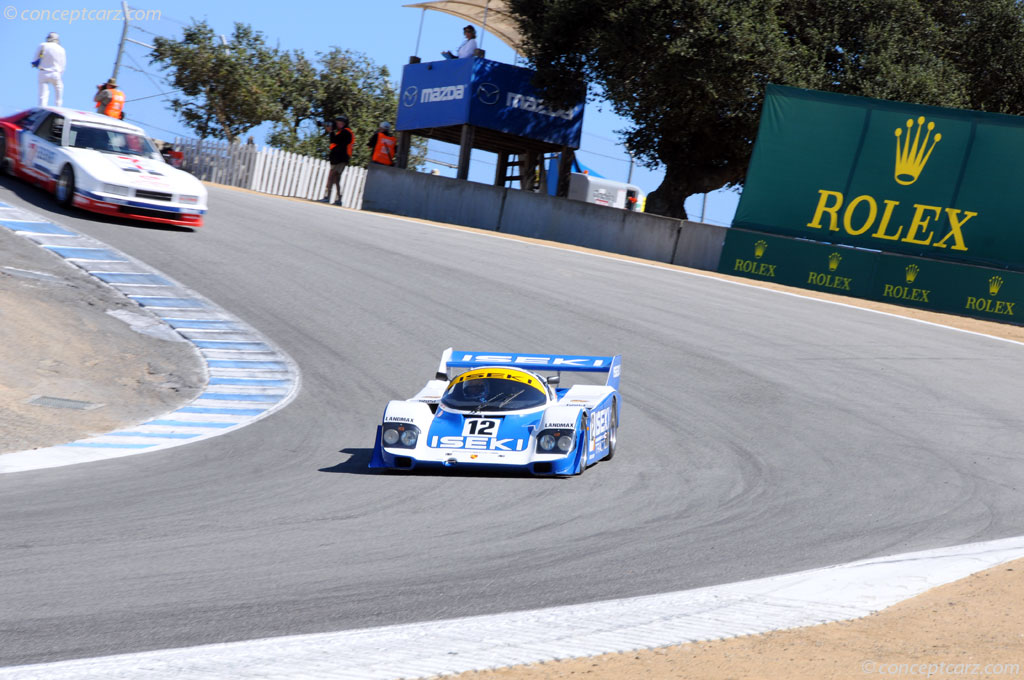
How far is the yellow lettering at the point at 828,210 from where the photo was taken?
2070cm

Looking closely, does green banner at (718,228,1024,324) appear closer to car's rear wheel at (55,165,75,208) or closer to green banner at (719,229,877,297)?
green banner at (719,229,877,297)

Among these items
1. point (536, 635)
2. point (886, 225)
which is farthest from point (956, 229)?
point (536, 635)

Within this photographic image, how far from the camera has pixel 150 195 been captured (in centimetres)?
1683

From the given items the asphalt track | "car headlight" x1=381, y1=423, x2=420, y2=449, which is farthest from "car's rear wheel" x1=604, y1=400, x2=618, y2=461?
"car headlight" x1=381, y1=423, x2=420, y2=449

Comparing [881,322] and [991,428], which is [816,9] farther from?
[991,428]

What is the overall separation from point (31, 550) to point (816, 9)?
26054mm

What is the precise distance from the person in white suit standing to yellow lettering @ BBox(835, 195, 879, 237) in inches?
610

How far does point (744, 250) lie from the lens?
21.5 metres

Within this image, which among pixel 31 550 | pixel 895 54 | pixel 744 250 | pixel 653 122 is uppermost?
pixel 895 54

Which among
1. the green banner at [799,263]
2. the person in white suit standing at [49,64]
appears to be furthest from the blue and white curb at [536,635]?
the person in white suit standing at [49,64]

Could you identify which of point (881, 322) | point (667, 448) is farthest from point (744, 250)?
point (667, 448)

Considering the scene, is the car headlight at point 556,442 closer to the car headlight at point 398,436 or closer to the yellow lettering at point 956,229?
the car headlight at point 398,436

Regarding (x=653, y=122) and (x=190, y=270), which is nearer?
(x=190, y=270)

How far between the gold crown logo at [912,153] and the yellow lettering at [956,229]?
1.03m
